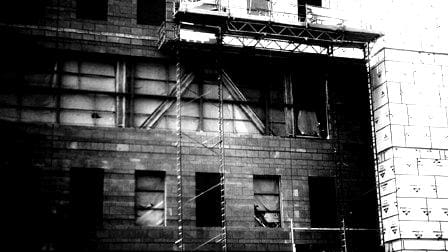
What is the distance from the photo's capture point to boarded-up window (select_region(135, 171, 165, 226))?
20.2 m

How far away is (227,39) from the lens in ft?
72.9

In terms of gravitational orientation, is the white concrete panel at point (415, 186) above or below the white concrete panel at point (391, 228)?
above

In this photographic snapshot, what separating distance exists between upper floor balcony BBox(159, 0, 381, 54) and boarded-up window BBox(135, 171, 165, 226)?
4371 mm

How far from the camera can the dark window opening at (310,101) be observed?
22.8 m

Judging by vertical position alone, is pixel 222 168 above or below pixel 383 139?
below

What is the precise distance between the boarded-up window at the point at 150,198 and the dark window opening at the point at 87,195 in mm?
1178

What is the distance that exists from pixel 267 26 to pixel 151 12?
402cm

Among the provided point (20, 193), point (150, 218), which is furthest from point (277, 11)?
point (20, 193)

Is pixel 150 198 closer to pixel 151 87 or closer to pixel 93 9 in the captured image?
pixel 151 87

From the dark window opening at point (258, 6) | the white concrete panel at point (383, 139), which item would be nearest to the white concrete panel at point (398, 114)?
the white concrete panel at point (383, 139)

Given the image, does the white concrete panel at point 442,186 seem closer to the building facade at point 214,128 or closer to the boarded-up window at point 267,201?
the building facade at point 214,128

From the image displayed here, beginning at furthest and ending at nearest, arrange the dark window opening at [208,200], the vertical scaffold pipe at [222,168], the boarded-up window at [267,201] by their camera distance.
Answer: the boarded-up window at [267,201] < the dark window opening at [208,200] < the vertical scaffold pipe at [222,168]

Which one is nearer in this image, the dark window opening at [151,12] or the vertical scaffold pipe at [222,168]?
the vertical scaffold pipe at [222,168]

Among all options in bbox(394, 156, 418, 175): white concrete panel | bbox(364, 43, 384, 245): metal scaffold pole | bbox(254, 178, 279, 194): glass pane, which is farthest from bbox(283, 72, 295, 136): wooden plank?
bbox(394, 156, 418, 175): white concrete panel
